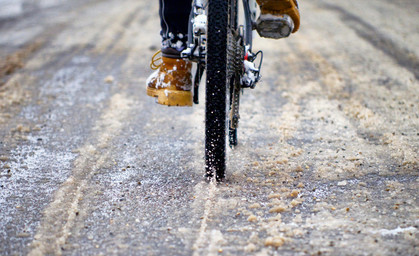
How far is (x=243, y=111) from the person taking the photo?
11.0 ft

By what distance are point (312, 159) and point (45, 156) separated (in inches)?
66.1

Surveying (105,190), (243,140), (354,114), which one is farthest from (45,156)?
(354,114)

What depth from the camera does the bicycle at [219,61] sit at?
6.29 feet

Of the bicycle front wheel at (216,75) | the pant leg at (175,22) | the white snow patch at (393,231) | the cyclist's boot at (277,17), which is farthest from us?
the pant leg at (175,22)

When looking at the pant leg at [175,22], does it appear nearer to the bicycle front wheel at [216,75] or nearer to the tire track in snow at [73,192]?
the bicycle front wheel at [216,75]

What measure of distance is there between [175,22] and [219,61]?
576 millimetres

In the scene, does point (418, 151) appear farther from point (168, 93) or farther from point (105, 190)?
point (105, 190)

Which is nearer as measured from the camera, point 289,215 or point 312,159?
point 289,215

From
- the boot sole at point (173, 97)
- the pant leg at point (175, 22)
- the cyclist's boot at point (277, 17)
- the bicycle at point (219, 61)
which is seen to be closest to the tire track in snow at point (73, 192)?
the boot sole at point (173, 97)

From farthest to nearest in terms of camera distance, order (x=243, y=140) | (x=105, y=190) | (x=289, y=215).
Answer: (x=243, y=140), (x=105, y=190), (x=289, y=215)

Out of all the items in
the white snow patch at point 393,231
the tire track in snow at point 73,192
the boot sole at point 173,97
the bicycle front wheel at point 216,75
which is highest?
the bicycle front wheel at point 216,75

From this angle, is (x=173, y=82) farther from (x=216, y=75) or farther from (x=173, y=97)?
(x=216, y=75)

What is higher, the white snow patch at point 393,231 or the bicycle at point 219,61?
the bicycle at point 219,61

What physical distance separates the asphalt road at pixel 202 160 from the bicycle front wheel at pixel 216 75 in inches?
12.0
